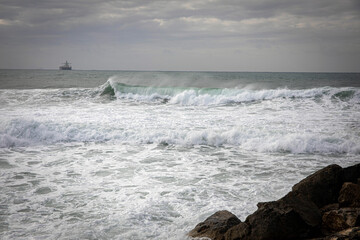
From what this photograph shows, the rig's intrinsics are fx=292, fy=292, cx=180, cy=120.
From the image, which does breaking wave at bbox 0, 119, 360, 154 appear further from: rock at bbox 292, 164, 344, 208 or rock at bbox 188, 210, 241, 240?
rock at bbox 188, 210, 241, 240

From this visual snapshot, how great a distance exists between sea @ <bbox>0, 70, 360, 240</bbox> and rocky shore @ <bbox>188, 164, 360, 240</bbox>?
68 cm

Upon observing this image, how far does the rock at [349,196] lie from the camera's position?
357cm

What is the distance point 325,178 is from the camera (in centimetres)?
406

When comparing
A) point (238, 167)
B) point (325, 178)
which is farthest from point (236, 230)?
point (238, 167)

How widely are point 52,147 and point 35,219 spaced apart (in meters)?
5.19

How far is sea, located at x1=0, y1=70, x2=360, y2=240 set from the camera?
4.67 m

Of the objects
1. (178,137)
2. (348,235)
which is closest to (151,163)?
(178,137)

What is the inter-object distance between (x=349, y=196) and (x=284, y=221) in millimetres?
1087

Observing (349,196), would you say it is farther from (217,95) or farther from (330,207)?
(217,95)

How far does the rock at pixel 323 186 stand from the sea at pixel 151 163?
3.87 feet

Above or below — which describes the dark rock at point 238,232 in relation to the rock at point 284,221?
below

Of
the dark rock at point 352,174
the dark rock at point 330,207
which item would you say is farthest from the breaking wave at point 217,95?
the dark rock at point 330,207

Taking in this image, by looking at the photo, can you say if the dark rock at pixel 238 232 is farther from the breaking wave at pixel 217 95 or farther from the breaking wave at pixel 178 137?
the breaking wave at pixel 217 95

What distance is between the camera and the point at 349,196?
3.63 metres
